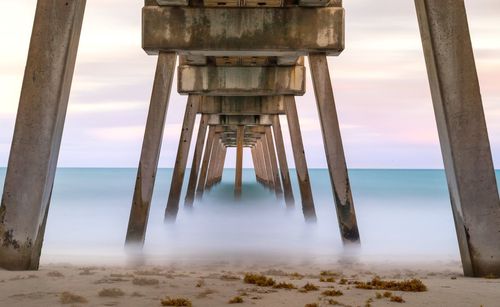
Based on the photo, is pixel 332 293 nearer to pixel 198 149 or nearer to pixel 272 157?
pixel 198 149

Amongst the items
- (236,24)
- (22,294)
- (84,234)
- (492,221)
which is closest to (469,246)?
(492,221)

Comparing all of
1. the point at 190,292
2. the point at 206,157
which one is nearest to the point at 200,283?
the point at 190,292

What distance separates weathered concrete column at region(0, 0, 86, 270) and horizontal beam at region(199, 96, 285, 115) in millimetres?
12755

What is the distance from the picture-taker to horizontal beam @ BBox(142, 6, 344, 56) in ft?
31.8

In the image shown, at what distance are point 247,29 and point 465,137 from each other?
5.65 meters

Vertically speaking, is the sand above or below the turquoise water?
below

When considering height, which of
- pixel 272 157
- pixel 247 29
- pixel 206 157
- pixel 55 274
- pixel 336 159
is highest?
pixel 272 157

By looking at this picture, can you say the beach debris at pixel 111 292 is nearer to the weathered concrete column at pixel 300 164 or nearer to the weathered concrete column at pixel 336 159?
the weathered concrete column at pixel 336 159

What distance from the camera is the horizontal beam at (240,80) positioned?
13.7 metres

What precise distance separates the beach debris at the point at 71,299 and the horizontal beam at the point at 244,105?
46.7 feet

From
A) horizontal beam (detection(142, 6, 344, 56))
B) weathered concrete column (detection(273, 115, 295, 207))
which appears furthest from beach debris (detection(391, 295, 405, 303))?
weathered concrete column (detection(273, 115, 295, 207))

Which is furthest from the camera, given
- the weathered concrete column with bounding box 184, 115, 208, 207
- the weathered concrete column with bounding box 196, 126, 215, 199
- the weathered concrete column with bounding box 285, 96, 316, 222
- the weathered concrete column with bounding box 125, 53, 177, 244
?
the weathered concrete column with bounding box 196, 126, 215, 199

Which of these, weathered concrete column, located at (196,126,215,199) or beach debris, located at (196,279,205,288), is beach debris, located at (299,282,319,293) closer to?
beach debris, located at (196,279,205,288)

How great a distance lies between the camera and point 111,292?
3834 mm
